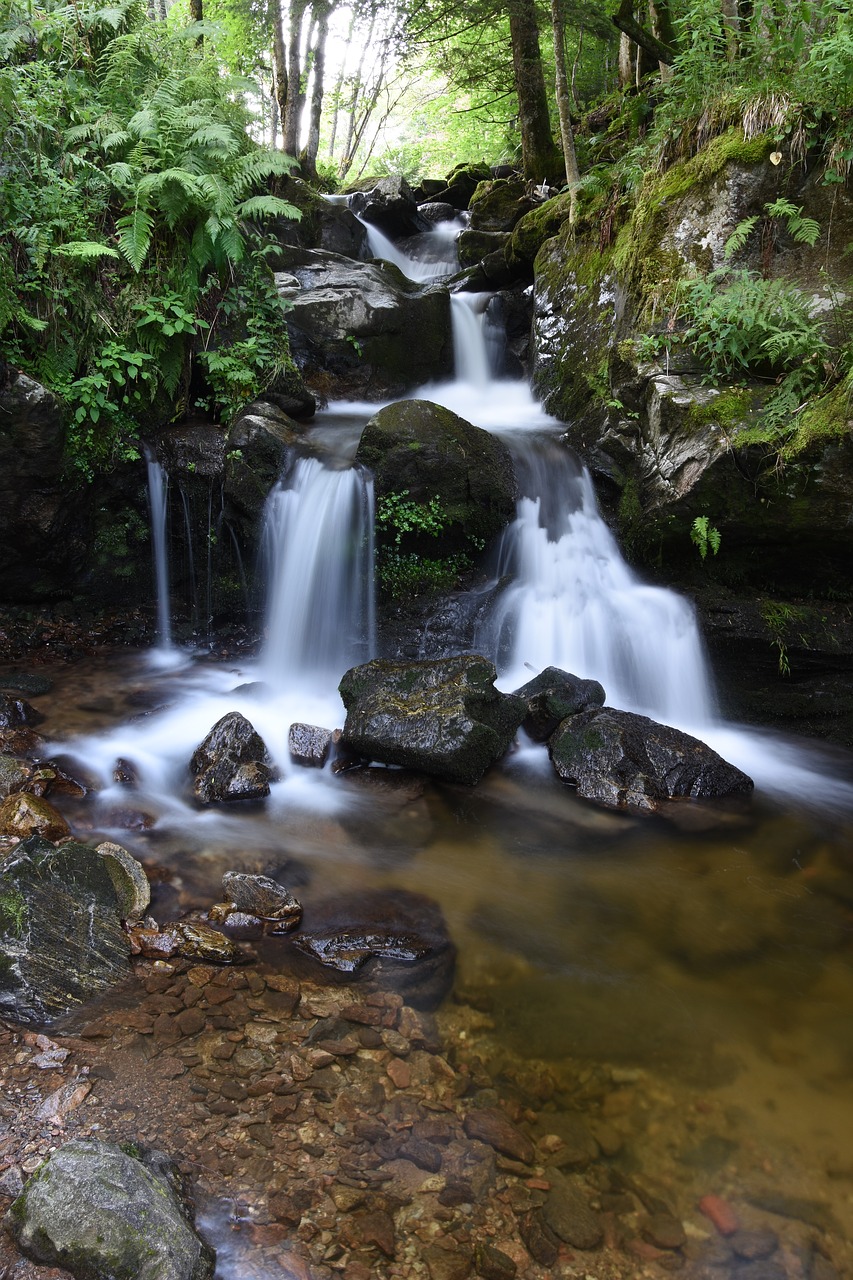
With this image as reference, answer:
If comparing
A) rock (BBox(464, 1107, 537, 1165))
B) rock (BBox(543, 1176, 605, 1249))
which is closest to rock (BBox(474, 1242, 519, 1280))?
rock (BBox(543, 1176, 605, 1249))

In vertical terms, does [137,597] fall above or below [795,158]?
below

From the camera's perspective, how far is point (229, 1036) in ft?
9.36

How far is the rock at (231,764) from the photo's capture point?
193 inches

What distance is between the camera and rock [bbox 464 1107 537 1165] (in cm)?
249

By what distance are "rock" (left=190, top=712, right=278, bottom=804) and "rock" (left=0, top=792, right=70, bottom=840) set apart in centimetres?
95

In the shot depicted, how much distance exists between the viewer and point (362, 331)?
31.0 feet

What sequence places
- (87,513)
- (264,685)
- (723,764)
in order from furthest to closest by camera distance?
1. (87,513)
2. (264,685)
3. (723,764)

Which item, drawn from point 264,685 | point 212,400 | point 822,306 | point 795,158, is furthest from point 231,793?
point 795,158

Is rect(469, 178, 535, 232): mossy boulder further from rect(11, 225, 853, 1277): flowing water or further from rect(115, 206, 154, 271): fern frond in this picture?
rect(115, 206, 154, 271): fern frond

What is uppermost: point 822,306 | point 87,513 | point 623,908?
point 822,306

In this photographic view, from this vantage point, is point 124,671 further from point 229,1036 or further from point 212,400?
point 229,1036

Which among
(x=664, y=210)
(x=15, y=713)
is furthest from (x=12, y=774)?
(x=664, y=210)

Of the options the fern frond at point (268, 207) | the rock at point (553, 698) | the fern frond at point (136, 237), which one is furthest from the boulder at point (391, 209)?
the rock at point (553, 698)

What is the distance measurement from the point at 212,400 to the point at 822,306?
5.87 m
